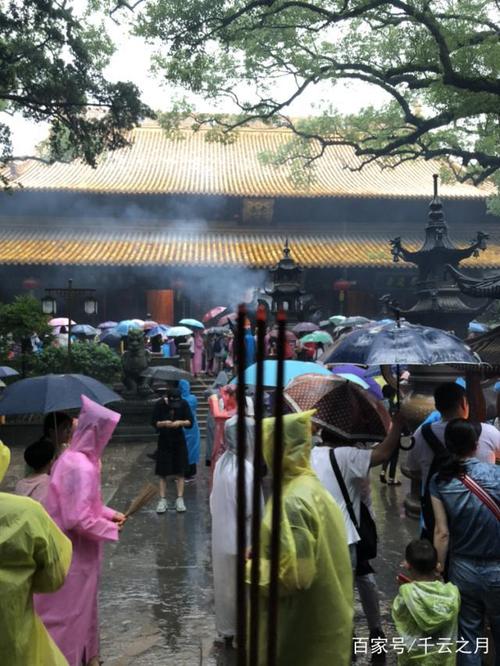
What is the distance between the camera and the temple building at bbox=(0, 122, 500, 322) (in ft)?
72.4

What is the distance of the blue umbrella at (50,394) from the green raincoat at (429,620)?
2.71m

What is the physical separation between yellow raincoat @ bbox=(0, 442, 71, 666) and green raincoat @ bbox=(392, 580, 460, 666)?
1.66 m

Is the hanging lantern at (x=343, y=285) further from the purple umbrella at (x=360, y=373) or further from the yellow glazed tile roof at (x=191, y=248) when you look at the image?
the purple umbrella at (x=360, y=373)

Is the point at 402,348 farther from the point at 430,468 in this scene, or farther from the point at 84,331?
the point at 84,331

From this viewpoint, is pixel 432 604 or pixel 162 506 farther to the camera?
pixel 162 506

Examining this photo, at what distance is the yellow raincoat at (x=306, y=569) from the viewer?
2488mm

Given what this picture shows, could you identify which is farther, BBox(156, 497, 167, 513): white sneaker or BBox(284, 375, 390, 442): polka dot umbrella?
BBox(156, 497, 167, 513): white sneaker

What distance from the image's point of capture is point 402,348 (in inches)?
181

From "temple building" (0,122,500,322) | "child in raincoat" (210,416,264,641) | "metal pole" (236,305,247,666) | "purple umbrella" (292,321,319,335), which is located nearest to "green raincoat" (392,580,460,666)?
"child in raincoat" (210,416,264,641)

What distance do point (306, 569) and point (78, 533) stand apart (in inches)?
53.9

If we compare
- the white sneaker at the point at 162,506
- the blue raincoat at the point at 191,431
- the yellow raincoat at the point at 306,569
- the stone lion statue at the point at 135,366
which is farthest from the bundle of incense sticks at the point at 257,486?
the stone lion statue at the point at 135,366

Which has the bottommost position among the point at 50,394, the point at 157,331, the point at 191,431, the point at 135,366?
the point at 191,431

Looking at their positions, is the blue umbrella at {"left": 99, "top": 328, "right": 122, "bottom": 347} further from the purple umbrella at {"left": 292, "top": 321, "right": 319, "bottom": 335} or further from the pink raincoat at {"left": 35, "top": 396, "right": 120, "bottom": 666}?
the pink raincoat at {"left": 35, "top": 396, "right": 120, "bottom": 666}

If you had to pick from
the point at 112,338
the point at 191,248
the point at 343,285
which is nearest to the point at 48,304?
the point at 112,338
